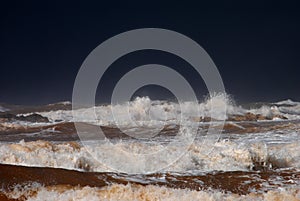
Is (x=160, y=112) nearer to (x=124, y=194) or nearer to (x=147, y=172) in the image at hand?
(x=147, y=172)

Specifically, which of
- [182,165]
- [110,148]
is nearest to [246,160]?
[182,165]

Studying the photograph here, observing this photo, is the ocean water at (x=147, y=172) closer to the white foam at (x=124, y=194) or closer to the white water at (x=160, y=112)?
the white foam at (x=124, y=194)

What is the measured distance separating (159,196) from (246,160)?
7.01 meters

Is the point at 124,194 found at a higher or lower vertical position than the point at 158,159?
lower

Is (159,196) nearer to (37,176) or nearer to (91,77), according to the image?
(37,176)

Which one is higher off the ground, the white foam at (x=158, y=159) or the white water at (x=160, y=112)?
the white water at (x=160, y=112)

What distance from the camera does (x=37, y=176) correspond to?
386 inches

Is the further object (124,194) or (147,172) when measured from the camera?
(147,172)

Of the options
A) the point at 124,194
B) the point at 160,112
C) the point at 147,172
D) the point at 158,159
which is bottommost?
the point at 124,194

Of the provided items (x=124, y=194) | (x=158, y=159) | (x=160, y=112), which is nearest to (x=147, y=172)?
(x=158, y=159)

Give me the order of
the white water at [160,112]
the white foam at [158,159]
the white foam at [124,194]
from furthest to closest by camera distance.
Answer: the white water at [160,112], the white foam at [158,159], the white foam at [124,194]

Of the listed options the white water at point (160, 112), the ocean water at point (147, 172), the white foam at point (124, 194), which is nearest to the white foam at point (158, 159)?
the ocean water at point (147, 172)

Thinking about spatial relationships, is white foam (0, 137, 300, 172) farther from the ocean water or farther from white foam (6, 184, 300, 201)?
white foam (6, 184, 300, 201)

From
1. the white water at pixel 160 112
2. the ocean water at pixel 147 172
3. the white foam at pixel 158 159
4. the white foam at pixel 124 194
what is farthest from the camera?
the white water at pixel 160 112
